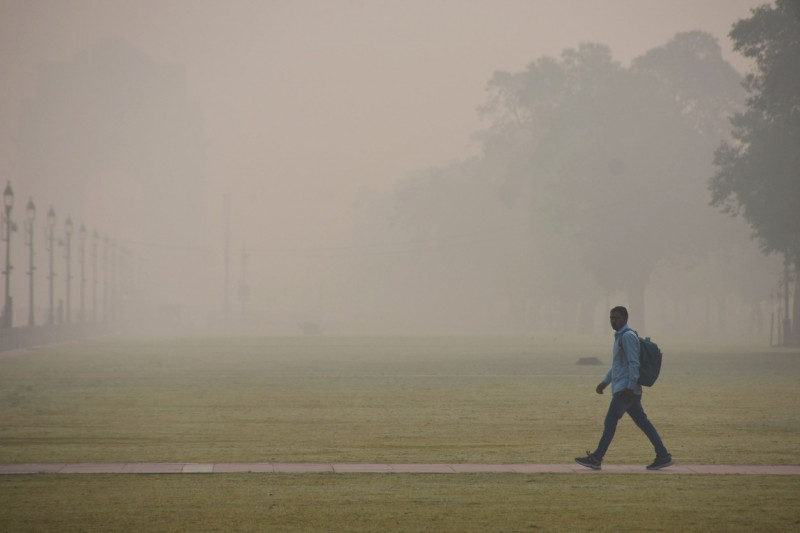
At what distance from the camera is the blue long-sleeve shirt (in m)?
14.8

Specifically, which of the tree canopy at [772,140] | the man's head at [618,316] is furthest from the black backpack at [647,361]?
the tree canopy at [772,140]

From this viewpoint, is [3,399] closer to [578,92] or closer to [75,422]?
[75,422]

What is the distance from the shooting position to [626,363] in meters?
15.0

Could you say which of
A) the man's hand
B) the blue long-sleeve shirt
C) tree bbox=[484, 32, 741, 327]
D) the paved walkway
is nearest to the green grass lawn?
the paved walkway

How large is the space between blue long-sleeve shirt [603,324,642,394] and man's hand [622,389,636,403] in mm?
43

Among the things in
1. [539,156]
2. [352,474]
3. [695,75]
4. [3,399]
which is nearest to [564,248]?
[539,156]

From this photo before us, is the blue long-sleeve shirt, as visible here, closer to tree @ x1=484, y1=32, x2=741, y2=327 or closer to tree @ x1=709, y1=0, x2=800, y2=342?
tree @ x1=709, y1=0, x2=800, y2=342

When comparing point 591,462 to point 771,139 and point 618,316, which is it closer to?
point 618,316

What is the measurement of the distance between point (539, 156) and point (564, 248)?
7.15m

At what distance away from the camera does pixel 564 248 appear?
88500 mm

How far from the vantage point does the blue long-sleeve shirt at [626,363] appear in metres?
14.8

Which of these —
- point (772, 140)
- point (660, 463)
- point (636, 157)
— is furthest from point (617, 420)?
point (636, 157)

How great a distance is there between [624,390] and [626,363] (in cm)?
32

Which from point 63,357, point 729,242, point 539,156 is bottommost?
point 63,357
